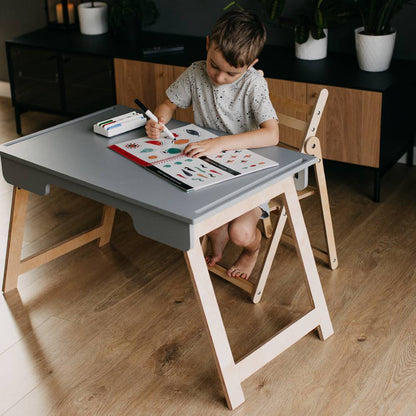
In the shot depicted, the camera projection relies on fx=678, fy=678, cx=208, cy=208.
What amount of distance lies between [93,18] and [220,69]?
2.07 metres

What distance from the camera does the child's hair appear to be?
211 centimetres

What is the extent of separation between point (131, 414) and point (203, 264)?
1.62 ft

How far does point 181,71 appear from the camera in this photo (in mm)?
3455

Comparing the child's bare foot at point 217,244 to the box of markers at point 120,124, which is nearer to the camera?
the box of markers at point 120,124

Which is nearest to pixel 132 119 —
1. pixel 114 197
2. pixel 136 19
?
pixel 114 197

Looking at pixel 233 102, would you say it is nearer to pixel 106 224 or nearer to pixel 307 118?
pixel 307 118

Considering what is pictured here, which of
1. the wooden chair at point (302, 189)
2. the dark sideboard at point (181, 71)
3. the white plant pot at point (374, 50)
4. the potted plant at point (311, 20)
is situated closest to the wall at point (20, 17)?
the dark sideboard at point (181, 71)

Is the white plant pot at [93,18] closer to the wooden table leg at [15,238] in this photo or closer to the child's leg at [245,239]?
the wooden table leg at [15,238]

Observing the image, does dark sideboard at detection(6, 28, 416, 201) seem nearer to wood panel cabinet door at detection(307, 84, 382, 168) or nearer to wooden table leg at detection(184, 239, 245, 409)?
wood panel cabinet door at detection(307, 84, 382, 168)

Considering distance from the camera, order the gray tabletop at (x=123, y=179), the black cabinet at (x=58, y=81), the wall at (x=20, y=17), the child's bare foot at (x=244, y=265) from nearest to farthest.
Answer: the gray tabletop at (x=123, y=179), the child's bare foot at (x=244, y=265), the black cabinet at (x=58, y=81), the wall at (x=20, y=17)

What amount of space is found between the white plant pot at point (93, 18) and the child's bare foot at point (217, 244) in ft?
6.52

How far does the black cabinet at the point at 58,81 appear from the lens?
380 centimetres

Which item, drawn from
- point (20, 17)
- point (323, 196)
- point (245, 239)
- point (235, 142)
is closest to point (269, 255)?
point (245, 239)

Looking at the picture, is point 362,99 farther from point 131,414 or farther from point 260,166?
point 131,414
